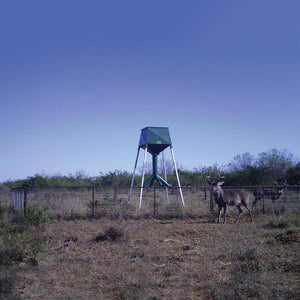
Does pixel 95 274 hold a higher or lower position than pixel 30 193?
lower

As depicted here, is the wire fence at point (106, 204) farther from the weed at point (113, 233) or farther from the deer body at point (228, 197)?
the weed at point (113, 233)

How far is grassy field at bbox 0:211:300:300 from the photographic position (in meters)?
7.00

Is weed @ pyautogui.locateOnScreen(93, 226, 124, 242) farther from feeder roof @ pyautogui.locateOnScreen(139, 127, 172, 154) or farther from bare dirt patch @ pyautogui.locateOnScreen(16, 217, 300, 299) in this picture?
feeder roof @ pyautogui.locateOnScreen(139, 127, 172, 154)

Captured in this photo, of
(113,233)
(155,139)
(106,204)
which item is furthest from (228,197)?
(113,233)

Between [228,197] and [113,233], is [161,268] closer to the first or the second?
[113,233]

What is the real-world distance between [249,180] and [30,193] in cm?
2119

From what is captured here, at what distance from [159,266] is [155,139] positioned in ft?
47.8

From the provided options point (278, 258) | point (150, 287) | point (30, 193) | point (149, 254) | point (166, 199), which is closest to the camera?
point (150, 287)

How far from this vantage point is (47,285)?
25.1 ft

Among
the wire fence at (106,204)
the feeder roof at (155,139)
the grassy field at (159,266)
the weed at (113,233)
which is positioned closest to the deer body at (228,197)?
the wire fence at (106,204)

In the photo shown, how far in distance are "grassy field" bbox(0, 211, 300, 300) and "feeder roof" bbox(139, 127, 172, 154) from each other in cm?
977

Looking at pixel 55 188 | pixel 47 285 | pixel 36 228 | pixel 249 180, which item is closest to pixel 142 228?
pixel 36 228

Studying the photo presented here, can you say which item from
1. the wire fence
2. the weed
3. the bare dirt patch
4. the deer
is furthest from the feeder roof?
the weed

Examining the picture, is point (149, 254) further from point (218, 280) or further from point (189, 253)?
point (218, 280)
